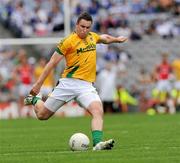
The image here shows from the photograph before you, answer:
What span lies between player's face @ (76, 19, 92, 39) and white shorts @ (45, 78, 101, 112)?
33.3 inches

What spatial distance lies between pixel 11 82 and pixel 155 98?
6.37 m

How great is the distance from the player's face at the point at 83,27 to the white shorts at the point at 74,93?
0.85 metres

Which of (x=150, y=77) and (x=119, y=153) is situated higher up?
(x=119, y=153)

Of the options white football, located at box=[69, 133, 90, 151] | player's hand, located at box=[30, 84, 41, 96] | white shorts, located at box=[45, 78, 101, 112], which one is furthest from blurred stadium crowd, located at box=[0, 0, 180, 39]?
white football, located at box=[69, 133, 90, 151]

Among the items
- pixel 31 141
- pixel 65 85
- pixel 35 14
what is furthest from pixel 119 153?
pixel 35 14

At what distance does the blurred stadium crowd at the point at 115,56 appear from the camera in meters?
32.6

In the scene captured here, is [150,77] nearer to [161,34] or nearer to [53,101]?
[161,34]

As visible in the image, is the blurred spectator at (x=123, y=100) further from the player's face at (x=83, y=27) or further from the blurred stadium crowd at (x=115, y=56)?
the player's face at (x=83, y=27)

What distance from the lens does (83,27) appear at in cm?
1347

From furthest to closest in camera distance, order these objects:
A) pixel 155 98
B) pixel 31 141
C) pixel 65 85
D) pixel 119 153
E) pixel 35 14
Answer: pixel 35 14
pixel 155 98
pixel 31 141
pixel 65 85
pixel 119 153

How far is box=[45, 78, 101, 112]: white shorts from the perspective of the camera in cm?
1356

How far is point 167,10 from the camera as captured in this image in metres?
36.0

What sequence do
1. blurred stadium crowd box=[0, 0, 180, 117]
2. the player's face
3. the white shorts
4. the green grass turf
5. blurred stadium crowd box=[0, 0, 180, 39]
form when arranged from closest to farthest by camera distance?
the green grass turf, the player's face, the white shorts, blurred stadium crowd box=[0, 0, 180, 117], blurred stadium crowd box=[0, 0, 180, 39]

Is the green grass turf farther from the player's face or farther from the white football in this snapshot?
Result: the player's face
